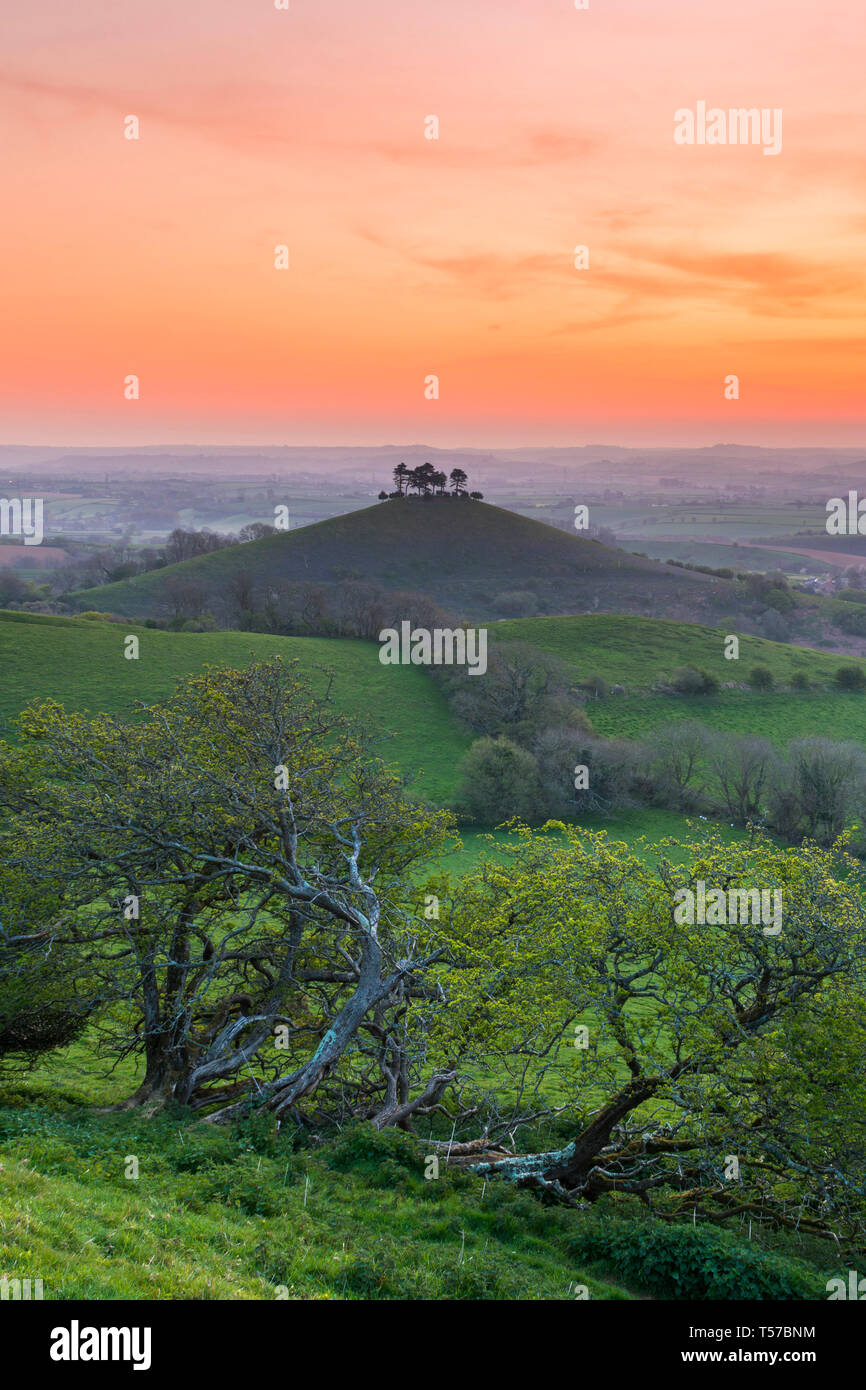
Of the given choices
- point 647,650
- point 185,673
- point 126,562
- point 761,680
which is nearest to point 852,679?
point 761,680

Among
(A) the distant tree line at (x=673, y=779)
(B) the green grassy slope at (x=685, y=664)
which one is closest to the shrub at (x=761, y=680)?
(B) the green grassy slope at (x=685, y=664)

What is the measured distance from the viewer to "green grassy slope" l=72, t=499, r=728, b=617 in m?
159

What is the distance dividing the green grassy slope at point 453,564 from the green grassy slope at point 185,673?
48.4 meters

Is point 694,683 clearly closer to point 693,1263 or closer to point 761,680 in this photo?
point 761,680

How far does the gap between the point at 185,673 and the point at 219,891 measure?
6737cm

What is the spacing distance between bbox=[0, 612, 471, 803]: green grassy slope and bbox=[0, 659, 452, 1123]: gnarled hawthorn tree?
45.2 m

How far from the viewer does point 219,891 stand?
22.3 m

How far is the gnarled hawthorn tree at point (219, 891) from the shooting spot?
20252 mm

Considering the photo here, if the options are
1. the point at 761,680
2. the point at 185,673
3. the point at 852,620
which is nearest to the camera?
the point at 185,673

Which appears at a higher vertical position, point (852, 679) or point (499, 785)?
point (852, 679)

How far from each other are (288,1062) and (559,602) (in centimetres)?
14131

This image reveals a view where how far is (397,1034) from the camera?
71.6ft
